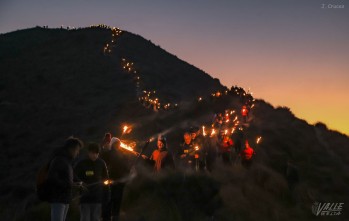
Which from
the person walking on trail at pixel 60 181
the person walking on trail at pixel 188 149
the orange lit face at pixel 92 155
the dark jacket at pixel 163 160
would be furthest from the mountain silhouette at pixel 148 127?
the person walking on trail at pixel 60 181

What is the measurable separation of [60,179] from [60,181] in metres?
0.03

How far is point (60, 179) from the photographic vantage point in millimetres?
6973

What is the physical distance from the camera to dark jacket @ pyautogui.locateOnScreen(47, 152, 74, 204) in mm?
6926

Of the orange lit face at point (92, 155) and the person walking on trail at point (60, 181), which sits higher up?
the orange lit face at point (92, 155)

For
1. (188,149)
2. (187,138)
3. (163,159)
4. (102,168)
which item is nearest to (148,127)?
(188,149)

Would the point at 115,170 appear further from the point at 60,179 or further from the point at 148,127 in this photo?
the point at 148,127

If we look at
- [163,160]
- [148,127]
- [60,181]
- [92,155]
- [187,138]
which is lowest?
[60,181]

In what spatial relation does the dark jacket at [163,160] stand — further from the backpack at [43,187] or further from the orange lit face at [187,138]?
the backpack at [43,187]

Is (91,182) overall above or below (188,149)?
below

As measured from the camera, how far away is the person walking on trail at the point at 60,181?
6.93 meters

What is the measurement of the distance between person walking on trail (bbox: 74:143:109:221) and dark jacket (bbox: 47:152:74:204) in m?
0.80

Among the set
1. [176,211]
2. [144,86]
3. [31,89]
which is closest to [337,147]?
[144,86]

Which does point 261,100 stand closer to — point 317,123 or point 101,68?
point 317,123

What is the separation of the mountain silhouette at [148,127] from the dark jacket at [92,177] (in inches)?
120
